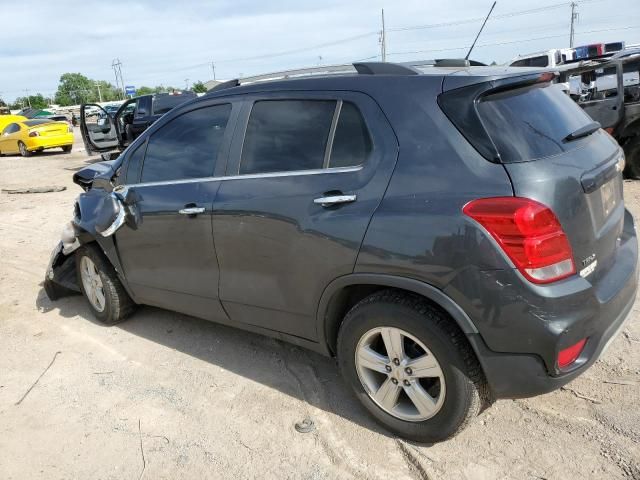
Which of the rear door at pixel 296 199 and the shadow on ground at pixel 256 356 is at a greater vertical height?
the rear door at pixel 296 199

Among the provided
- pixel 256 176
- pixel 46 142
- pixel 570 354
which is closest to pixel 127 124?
pixel 46 142

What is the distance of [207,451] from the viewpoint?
2.82 meters

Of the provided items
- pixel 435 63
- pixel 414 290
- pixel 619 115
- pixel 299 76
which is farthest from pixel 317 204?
pixel 619 115

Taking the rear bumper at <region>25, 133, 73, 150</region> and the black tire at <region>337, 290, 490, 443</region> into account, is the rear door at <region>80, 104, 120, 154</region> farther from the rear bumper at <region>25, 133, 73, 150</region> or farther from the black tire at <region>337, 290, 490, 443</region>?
the black tire at <region>337, 290, 490, 443</region>

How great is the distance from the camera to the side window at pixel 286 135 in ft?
9.23

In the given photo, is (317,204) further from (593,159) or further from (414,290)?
(593,159)

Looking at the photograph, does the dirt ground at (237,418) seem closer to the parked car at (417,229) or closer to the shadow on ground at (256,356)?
the shadow on ground at (256,356)

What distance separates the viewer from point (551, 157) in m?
2.33

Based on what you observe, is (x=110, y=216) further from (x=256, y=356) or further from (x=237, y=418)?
(x=237, y=418)

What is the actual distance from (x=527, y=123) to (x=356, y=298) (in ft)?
3.93

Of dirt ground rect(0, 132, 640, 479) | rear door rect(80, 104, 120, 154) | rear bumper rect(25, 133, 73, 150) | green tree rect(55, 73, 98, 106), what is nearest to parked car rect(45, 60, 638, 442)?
dirt ground rect(0, 132, 640, 479)

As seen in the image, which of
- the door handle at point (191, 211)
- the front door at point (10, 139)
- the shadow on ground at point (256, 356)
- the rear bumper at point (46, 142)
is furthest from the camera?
the front door at point (10, 139)

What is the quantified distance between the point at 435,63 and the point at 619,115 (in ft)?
20.4

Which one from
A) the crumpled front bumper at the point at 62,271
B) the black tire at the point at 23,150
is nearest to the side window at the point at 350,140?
the crumpled front bumper at the point at 62,271
